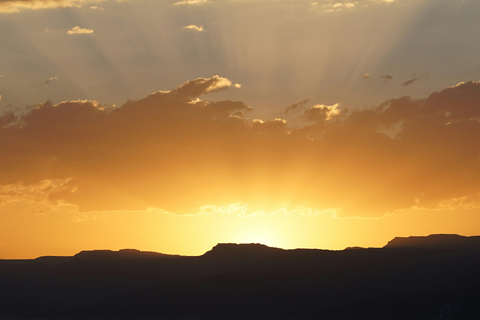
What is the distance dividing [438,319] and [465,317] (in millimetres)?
7102

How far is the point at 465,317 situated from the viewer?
19412 centimetres

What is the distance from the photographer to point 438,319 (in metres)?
194
